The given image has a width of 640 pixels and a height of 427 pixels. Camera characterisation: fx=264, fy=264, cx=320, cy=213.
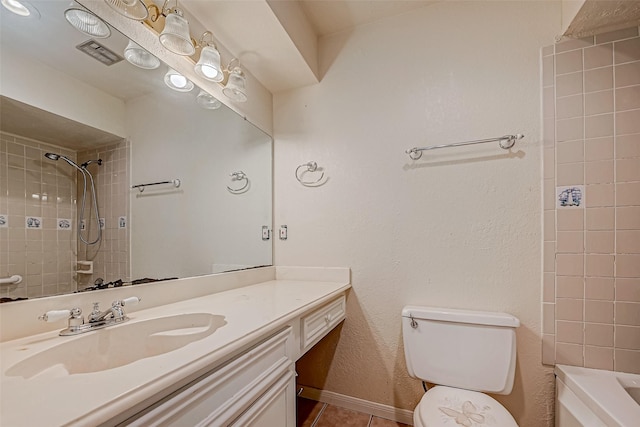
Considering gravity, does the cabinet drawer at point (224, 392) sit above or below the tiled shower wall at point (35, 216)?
below

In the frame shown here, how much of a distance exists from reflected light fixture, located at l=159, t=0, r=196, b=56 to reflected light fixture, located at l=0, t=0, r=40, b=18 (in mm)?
352

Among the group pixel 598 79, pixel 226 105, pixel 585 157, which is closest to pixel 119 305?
pixel 226 105

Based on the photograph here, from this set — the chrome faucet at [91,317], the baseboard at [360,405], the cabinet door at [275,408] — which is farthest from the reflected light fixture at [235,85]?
the baseboard at [360,405]

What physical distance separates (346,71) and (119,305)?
173 cm

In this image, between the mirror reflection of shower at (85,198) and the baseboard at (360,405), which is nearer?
the mirror reflection of shower at (85,198)

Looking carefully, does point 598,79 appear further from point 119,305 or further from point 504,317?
point 119,305

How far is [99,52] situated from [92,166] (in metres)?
0.42

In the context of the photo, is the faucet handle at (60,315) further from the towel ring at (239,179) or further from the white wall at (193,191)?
the towel ring at (239,179)

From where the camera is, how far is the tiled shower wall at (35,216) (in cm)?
73

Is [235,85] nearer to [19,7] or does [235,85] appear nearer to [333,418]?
[19,7]

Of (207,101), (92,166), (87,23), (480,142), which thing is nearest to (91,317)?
(92,166)

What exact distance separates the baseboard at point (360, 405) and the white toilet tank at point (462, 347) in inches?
14.9

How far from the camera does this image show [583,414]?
3.42ft

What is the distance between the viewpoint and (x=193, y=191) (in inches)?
53.8
